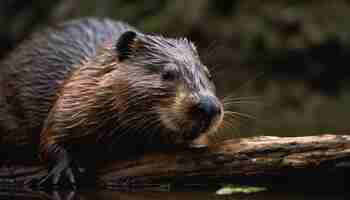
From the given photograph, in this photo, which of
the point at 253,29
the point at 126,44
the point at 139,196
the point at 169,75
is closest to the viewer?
the point at 139,196

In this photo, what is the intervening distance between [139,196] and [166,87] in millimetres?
729

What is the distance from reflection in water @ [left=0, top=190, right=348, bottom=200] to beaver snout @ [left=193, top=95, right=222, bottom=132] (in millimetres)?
458

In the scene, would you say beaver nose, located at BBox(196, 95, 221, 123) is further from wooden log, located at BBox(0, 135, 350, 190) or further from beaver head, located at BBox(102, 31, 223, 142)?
wooden log, located at BBox(0, 135, 350, 190)

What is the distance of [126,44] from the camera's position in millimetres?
6074

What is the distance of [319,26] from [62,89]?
37.6 feet

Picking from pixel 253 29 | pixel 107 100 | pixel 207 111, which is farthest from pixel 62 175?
pixel 253 29

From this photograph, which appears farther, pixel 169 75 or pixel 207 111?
pixel 169 75

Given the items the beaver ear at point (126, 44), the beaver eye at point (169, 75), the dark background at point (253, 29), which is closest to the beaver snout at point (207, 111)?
the beaver eye at point (169, 75)

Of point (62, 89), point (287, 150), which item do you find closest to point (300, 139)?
point (287, 150)

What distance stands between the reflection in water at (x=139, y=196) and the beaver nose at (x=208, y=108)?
0.53 meters

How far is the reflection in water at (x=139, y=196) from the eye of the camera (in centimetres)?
545

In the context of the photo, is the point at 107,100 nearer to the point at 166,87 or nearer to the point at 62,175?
the point at 166,87

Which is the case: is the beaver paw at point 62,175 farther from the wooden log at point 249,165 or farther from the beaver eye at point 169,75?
the beaver eye at point 169,75

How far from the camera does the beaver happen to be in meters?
5.59
